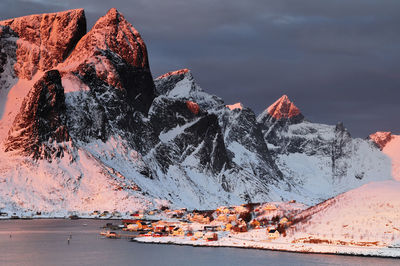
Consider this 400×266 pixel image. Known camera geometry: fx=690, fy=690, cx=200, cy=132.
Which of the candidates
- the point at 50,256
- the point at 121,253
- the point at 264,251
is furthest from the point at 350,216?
the point at 50,256

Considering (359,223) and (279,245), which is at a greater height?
(359,223)

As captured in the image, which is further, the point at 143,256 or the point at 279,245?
the point at 279,245

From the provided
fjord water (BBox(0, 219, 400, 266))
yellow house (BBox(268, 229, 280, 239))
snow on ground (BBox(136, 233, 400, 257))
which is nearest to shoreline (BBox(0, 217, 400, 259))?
snow on ground (BBox(136, 233, 400, 257))

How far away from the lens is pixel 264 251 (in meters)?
171

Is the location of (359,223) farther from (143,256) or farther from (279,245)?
(143,256)

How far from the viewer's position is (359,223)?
18088 centimetres

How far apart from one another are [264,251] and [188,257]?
74.7ft

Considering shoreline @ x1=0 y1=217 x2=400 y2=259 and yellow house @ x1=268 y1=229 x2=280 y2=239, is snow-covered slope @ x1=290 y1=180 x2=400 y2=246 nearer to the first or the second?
yellow house @ x1=268 y1=229 x2=280 y2=239

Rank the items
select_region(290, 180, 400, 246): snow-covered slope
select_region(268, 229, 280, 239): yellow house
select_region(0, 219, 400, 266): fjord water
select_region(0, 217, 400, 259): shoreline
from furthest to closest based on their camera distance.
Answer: select_region(268, 229, 280, 239): yellow house → select_region(290, 180, 400, 246): snow-covered slope → select_region(0, 217, 400, 259): shoreline → select_region(0, 219, 400, 266): fjord water

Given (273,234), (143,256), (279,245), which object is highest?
(273,234)

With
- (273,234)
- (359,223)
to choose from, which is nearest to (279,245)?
(273,234)

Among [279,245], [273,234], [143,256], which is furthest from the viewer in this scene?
[273,234]

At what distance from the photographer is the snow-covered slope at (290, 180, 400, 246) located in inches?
6816

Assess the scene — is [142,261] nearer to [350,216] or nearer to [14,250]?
[14,250]
